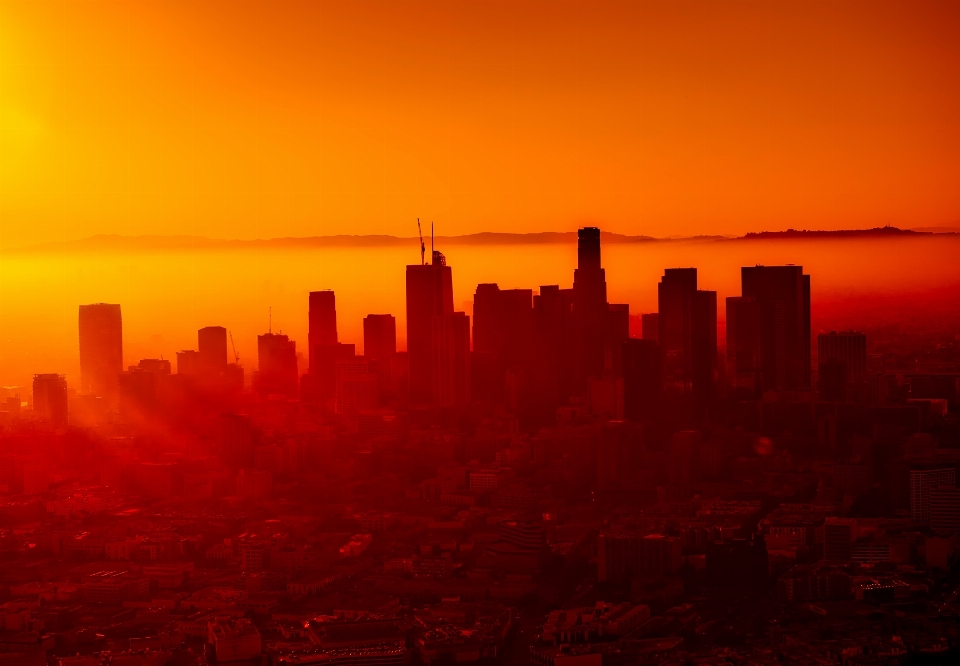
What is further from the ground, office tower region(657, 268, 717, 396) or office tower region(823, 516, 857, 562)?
office tower region(657, 268, 717, 396)

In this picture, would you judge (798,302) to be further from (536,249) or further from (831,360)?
(536,249)

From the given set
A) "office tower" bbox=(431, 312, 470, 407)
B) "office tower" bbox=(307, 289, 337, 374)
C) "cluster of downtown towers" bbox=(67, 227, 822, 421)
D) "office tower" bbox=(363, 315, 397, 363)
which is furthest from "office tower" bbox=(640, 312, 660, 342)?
"office tower" bbox=(307, 289, 337, 374)

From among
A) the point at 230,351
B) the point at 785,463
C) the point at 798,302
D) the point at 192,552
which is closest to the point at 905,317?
the point at 785,463

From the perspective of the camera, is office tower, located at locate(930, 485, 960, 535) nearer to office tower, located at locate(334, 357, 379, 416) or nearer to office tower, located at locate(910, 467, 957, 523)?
office tower, located at locate(910, 467, 957, 523)

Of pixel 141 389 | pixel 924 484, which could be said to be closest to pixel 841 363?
pixel 924 484

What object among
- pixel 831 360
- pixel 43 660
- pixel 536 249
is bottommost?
pixel 43 660

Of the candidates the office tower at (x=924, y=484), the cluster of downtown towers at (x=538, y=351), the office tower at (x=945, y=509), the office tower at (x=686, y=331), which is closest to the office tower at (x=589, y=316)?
the cluster of downtown towers at (x=538, y=351)
